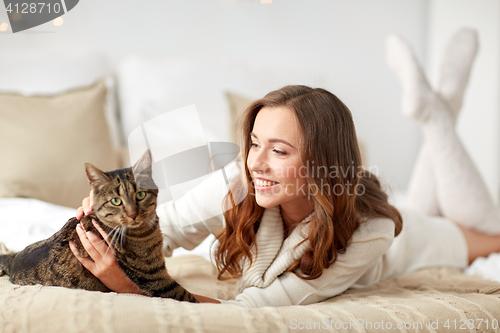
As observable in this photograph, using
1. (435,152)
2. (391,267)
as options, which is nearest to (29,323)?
(391,267)

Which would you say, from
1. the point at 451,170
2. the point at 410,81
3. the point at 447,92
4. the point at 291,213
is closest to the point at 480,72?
the point at 447,92

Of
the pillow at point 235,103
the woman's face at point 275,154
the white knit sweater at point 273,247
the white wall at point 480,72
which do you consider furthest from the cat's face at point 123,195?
the white wall at point 480,72

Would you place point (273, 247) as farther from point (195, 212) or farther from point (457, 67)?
point (457, 67)

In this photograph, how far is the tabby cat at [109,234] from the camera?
0.49 metres

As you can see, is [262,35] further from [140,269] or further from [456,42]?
[140,269]

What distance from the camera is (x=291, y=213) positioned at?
2.64 feet

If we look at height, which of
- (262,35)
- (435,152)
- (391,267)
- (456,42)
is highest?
(262,35)

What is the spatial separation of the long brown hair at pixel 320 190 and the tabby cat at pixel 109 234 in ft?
0.70

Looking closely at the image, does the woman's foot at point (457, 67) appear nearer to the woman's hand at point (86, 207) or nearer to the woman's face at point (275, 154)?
the woman's face at point (275, 154)

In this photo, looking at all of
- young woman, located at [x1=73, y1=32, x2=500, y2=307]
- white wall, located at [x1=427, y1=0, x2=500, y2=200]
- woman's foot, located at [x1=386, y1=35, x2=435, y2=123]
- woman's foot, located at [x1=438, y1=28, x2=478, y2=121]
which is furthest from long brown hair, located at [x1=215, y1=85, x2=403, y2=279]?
white wall, located at [x1=427, y1=0, x2=500, y2=200]

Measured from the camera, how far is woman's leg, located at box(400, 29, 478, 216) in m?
1.49

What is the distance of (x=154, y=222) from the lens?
1.75 ft

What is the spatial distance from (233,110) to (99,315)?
811 mm

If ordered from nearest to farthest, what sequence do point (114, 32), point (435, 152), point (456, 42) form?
point (114, 32), point (435, 152), point (456, 42)
